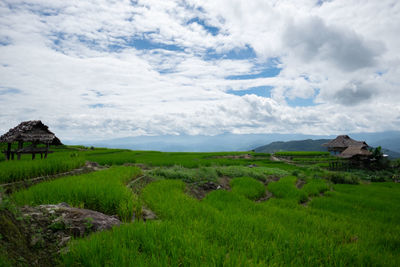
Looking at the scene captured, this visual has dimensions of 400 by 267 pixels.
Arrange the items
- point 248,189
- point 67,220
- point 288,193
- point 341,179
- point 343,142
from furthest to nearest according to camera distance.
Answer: point 343,142, point 341,179, point 288,193, point 248,189, point 67,220

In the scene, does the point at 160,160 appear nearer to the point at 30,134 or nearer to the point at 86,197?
the point at 30,134

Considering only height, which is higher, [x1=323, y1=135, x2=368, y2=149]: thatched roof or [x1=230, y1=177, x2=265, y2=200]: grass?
[x1=323, y1=135, x2=368, y2=149]: thatched roof

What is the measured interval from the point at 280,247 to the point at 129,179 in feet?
26.4

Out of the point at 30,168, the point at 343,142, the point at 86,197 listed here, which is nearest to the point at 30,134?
the point at 30,168

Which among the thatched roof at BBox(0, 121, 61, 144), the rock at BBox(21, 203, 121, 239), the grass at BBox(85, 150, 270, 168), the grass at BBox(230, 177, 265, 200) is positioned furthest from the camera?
the grass at BBox(85, 150, 270, 168)

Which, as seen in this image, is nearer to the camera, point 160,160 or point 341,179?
point 341,179

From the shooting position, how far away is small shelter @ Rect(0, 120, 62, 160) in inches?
520

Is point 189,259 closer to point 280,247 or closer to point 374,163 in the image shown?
point 280,247

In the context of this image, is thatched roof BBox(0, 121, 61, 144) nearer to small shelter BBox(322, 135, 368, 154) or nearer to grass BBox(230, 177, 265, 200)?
grass BBox(230, 177, 265, 200)

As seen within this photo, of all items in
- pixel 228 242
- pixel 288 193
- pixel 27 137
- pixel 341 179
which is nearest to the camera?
pixel 228 242

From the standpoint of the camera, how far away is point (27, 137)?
44.3ft

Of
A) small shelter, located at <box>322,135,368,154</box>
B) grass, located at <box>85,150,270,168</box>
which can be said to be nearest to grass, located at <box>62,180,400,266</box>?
grass, located at <box>85,150,270,168</box>

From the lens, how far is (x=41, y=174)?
8.87 m

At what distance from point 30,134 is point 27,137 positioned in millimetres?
377
